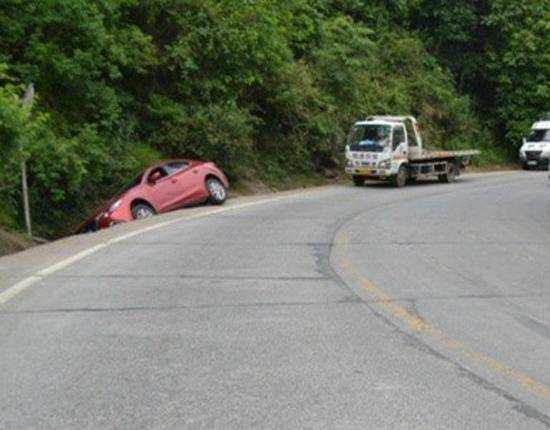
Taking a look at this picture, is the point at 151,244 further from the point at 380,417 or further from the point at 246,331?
the point at 380,417

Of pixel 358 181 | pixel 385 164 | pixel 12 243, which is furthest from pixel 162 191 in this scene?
pixel 358 181

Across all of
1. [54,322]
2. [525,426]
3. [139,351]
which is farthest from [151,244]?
[525,426]

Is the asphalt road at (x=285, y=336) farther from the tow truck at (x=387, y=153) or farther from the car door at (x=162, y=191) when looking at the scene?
the tow truck at (x=387, y=153)

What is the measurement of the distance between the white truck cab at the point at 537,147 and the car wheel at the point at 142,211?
28551 mm

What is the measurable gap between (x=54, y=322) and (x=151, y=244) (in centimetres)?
615

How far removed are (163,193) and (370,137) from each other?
11.2 m

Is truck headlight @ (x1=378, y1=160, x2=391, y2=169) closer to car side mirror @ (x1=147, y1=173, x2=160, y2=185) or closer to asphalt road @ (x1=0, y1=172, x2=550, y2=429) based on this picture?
car side mirror @ (x1=147, y1=173, x2=160, y2=185)

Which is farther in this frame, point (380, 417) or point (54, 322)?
point (54, 322)

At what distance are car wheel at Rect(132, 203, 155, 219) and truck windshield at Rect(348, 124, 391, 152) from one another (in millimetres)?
11254

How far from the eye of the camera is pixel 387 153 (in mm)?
29750

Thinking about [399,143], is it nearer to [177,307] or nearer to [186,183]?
[186,183]

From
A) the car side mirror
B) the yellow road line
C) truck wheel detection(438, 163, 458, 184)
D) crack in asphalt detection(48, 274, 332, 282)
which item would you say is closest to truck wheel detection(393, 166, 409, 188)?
truck wheel detection(438, 163, 458, 184)

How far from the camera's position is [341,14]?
42812 millimetres

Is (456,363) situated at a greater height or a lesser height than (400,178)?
greater
